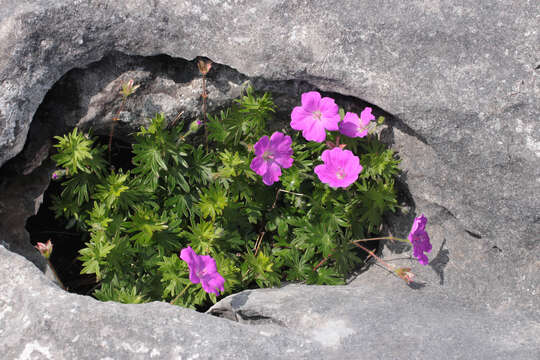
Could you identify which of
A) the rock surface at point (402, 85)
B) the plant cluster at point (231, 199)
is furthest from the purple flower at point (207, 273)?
the rock surface at point (402, 85)

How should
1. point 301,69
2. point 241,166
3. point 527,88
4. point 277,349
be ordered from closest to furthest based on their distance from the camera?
point 277,349 → point 527,88 → point 301,69 → point 241,166

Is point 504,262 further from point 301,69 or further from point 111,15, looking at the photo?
point 111,15

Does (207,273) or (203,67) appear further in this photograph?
(203,67)

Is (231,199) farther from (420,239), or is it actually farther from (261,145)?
(420,239)

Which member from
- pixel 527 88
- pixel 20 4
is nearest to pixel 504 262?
pixel 527 88

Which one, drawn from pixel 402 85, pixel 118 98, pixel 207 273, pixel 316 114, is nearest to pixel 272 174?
pixel 316 114

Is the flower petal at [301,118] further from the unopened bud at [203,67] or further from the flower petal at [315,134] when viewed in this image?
the unopened bud at [203,67]
